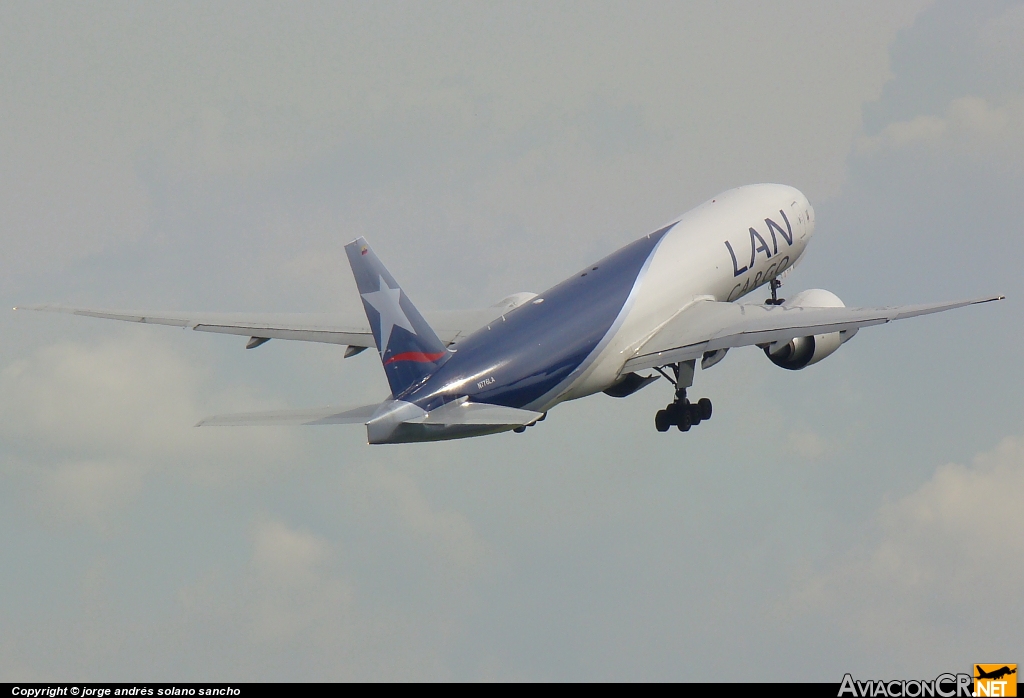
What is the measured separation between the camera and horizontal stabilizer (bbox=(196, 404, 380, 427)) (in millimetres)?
29406

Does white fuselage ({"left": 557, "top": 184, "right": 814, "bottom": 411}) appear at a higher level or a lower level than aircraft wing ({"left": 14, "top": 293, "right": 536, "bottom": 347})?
higher

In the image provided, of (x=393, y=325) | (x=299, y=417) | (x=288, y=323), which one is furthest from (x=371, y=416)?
(x=288, y=323)

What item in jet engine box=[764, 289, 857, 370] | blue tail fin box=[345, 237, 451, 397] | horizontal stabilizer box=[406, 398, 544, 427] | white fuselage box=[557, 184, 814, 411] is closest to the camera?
horizontal stabilizer box=[406, 398, 544, 427]

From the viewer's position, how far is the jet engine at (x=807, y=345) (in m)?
40.3

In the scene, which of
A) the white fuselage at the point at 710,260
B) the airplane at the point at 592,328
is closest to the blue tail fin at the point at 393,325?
the airplane at the point at 592,328

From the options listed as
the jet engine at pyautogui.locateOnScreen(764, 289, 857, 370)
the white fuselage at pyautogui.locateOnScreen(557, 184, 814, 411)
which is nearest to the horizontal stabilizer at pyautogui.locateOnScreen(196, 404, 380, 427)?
the white fuselage at pyautogui.locateOnScreen(557, 184, 814, 411)

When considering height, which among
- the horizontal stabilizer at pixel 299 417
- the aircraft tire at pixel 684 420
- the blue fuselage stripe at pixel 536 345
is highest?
the blue fuselage stripe at pixel 536 345

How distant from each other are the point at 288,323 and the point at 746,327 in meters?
11.8

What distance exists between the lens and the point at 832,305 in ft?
134

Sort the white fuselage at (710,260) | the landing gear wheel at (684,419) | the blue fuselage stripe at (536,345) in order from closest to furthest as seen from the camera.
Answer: the blue fuselage stripe at (536,345), the white fuselage at (710,260), the landing gear wheel at (684,419)

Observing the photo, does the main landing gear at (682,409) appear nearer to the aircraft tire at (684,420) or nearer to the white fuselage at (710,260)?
the aircraft tire at (684,420)

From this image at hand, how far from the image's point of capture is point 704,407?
3953cm

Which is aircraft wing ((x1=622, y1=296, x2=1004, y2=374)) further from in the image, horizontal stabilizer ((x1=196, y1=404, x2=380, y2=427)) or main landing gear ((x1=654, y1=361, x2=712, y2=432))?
horizontal stabilizer ((x1=196, y1=404, x2=380, y2=427))

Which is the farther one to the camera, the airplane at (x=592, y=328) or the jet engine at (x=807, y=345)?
the jet engine at (x=807, y=345)
